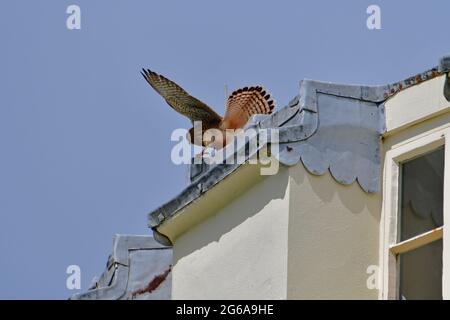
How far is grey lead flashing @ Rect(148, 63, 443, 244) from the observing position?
15.0m

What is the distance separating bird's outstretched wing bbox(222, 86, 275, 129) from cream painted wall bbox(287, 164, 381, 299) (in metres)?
2.05

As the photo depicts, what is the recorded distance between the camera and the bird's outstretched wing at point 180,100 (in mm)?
17844

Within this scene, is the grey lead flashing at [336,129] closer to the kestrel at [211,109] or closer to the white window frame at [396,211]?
the white window frame at [396,211]

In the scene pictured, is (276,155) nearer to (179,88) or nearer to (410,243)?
(410,243)

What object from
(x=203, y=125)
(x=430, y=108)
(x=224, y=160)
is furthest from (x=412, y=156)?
(x=203, y=125)

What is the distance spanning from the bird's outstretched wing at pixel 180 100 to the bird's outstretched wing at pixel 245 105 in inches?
18.3

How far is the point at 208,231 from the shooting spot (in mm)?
15648

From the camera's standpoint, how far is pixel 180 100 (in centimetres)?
1806

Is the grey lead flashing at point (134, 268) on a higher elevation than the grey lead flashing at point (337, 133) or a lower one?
lower

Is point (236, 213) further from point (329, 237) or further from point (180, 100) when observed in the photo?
point (180, 100)

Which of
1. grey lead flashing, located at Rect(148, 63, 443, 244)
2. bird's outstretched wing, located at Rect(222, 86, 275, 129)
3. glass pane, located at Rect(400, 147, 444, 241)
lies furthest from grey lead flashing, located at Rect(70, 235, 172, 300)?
glass pane, located at Rect(400, 147, 444, 241)

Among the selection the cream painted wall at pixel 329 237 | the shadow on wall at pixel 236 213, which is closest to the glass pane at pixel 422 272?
the cream painted wall at pixel 329 237

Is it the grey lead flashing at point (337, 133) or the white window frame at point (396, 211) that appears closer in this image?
the white window frame at point (396, 211)

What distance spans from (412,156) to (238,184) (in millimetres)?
1273
